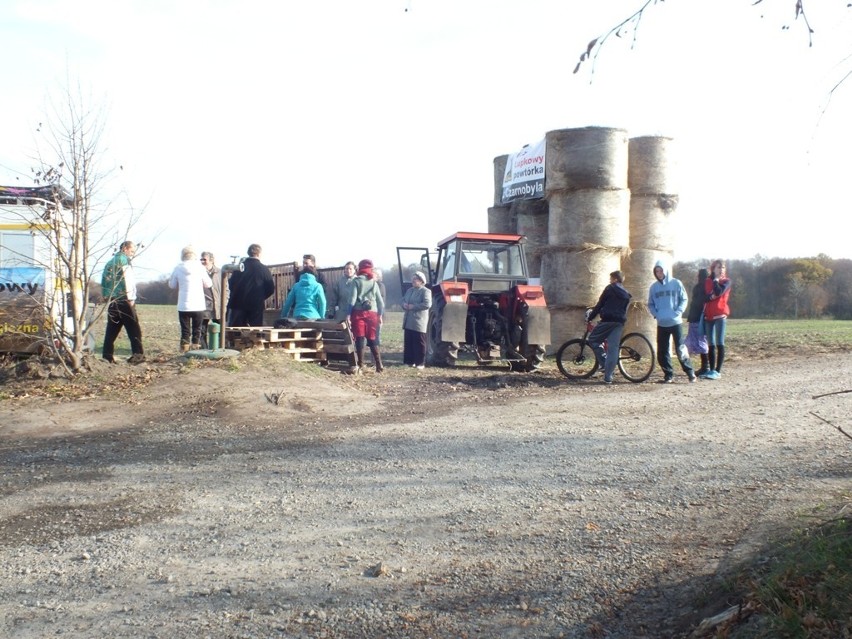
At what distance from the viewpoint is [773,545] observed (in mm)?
3828

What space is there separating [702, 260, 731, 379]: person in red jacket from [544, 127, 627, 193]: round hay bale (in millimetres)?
3633

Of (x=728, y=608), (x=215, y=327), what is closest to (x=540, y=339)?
(x=215, y=327)

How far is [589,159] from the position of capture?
14633 mm

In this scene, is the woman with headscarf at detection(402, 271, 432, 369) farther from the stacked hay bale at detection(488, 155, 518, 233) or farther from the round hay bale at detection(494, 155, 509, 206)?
the round hay bale at detection(494, 155, 509, 206)

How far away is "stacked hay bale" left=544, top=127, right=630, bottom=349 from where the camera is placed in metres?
14.6

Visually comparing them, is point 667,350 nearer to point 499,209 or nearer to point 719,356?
point 719,356

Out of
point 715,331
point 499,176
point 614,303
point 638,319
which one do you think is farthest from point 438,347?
point 499,176

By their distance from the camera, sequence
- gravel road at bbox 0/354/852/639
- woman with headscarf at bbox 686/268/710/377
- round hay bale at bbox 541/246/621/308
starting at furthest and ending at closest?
round hay bale at bbox 541/246/621/308 → woman with headscarf at bbox 686/268/710/377 → gravel road at bbox 0/354/852/639

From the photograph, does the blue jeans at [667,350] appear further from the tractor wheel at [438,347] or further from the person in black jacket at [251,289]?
the person in black jacket at [251,289]

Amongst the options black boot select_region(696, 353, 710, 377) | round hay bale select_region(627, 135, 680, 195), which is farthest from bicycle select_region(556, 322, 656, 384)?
round hay bale select_region(627, 135, 680, 195)

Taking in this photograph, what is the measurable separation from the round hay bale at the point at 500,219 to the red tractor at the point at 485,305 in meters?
3.44

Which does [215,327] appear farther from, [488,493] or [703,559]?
[703,559]

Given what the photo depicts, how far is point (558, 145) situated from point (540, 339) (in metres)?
4.20

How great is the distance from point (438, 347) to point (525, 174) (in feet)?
15.7
